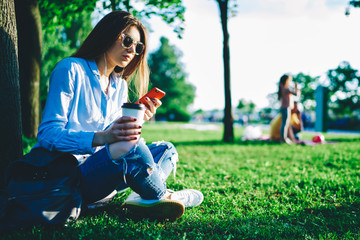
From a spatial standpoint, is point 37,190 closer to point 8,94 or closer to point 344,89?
point 8,94

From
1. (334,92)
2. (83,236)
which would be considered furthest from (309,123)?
(83,236)

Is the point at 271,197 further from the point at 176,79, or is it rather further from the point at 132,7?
the point at 176,79

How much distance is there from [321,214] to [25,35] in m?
6.06

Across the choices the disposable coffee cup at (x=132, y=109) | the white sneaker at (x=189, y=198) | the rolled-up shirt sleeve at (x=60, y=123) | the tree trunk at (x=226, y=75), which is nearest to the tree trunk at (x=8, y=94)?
the rolled-up shirt sleeve at (x=60, y=123)

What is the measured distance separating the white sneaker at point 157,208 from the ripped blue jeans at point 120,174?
2.2 inches

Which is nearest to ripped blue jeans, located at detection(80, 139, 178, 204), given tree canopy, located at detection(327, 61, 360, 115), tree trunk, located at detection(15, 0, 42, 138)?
tree trunk, located at detection(15, 0, 42, 138)

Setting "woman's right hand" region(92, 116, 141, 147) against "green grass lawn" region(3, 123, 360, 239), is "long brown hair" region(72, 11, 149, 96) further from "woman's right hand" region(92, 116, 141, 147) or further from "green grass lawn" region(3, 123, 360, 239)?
"green grass lawn" region(3, 123, 360, 239)

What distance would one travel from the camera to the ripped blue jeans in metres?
1.78

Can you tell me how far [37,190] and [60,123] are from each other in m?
0.44

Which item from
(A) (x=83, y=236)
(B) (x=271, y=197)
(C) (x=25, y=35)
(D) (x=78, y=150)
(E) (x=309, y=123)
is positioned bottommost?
(E) (x=309, y=123)

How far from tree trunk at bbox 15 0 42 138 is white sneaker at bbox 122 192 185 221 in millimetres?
4797

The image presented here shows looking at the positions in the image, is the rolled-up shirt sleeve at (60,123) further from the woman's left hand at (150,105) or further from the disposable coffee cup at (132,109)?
the woman's left hand at (150,105)

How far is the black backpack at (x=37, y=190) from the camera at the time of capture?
65.2 inches

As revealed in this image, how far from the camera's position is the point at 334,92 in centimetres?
3853
